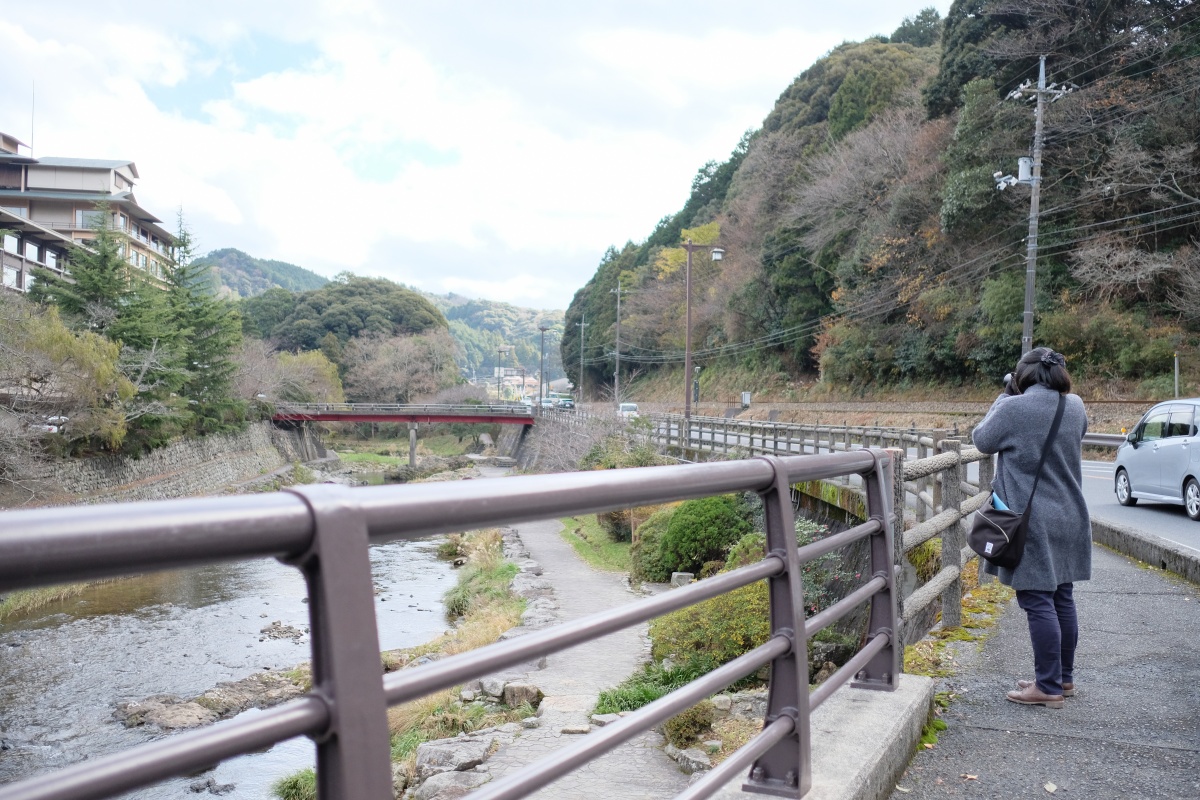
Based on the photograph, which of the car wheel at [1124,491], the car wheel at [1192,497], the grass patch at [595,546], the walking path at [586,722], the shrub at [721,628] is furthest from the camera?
the grass patch at [595,546]

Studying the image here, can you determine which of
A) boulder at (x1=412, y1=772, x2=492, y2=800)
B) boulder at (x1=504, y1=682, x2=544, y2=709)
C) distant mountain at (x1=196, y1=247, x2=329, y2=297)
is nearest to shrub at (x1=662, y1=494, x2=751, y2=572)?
boulder at (x1=504, y1=682, x2=544, y2=709)

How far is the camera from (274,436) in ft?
179

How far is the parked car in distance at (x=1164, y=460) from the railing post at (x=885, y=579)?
10.3 metres

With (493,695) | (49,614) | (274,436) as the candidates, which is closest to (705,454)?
(493,695)

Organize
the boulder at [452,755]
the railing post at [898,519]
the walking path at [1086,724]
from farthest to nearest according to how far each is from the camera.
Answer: the boulder at [452,755] → the railing post at [898,519] → the walking path at [1086,724]

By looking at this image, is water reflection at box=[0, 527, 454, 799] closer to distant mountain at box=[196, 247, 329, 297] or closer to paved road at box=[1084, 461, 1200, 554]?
paved road at box=[1084, 461, 1200, 554]

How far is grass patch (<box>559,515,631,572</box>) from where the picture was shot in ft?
72.5

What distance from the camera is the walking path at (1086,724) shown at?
366 cm

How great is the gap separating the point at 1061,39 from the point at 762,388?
25.1 m

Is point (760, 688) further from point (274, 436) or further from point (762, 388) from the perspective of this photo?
point (274, 436)

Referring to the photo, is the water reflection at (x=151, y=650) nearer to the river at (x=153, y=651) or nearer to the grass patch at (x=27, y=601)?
the river at (x=153, y=651)

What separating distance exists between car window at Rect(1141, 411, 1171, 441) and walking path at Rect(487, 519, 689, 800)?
25.9ft


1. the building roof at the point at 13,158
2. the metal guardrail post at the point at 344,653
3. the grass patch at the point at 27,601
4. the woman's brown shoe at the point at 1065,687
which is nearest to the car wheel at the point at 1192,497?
the woman's brown shoe at the point at 1065,687

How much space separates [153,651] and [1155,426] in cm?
1863
